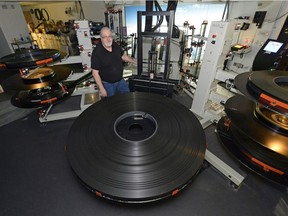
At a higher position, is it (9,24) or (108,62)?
(9,24)

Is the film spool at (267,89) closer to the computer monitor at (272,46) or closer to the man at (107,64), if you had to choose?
the computer monitor at (272,46)

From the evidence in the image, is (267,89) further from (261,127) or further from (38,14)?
(38,14)

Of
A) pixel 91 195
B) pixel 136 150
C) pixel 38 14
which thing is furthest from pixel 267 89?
pixel 38 14

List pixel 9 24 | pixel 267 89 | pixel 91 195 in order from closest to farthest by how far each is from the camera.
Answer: pixel 267 89, pixel 91 195, pixel 9 24

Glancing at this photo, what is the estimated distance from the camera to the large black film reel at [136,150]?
0.83 metres

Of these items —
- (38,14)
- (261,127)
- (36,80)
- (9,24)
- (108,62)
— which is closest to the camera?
(261,127)

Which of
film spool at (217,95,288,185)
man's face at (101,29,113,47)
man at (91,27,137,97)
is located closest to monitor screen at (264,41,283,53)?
film spool at (217,95,288,185)

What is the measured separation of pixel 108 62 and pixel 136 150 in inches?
57.7

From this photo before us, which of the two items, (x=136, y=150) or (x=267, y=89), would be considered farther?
(x=136, y=150)

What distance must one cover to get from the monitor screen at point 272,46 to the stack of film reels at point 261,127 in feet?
4.18

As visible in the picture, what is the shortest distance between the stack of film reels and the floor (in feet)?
→ 2.36

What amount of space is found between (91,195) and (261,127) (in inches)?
62.6

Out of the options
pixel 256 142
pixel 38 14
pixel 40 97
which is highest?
pixel 38 14

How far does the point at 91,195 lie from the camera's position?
1518 millimetres
